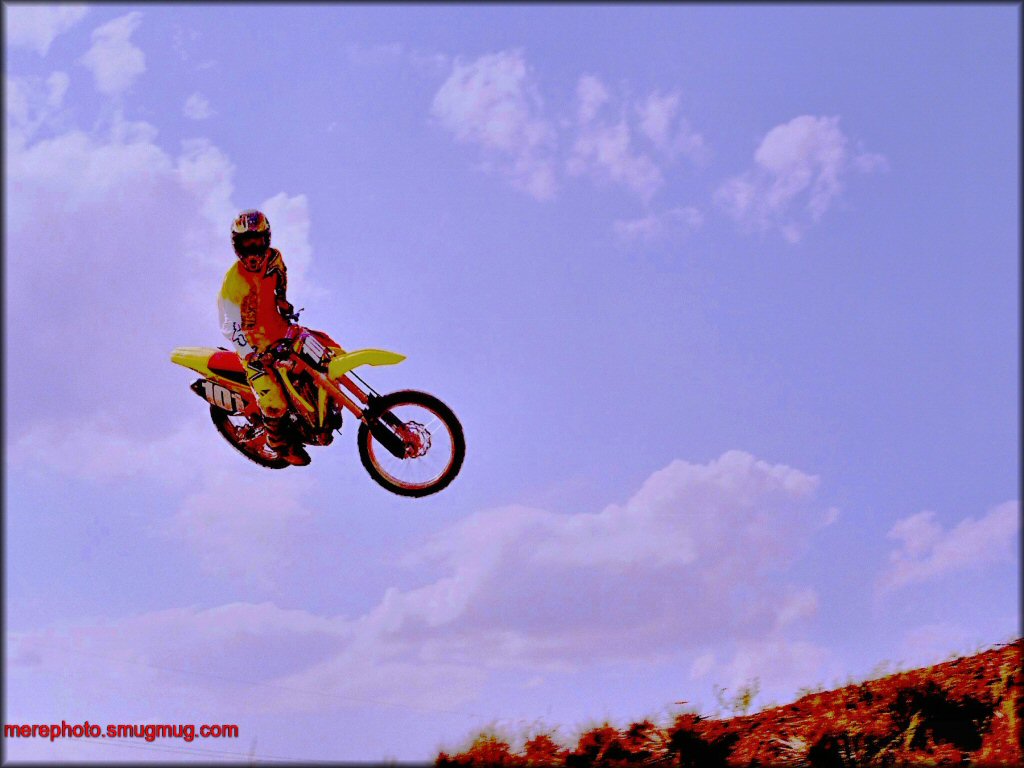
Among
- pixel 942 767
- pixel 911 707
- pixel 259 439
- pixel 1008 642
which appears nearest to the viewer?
pixel 942 767

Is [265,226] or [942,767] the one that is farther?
[265,226]

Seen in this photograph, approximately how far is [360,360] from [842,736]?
726 cm

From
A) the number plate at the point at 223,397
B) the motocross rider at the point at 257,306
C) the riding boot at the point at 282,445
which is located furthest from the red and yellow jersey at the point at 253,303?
the number plate at the point at 223,397

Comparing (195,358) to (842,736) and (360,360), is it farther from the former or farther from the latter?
(842,736)

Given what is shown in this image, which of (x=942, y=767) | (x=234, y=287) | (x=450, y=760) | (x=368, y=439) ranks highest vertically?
(x=234, y=287)

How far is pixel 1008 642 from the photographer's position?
41.5 ft

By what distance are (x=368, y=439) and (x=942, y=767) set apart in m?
Result: 7.58

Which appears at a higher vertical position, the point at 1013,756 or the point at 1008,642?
the point at 1008,642

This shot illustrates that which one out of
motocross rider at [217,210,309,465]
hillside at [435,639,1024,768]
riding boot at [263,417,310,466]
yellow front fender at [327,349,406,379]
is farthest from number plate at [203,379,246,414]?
hillside at [435,639,1024,768]

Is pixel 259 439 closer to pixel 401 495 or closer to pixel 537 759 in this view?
pixel 401 495

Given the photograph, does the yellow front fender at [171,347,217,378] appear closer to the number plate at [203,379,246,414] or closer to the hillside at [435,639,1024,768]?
the number plate at [203,379,246,414]

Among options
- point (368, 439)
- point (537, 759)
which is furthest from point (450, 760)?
point (368, 439)

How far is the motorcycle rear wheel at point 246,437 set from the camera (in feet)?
45.0

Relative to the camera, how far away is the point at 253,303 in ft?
40.9
